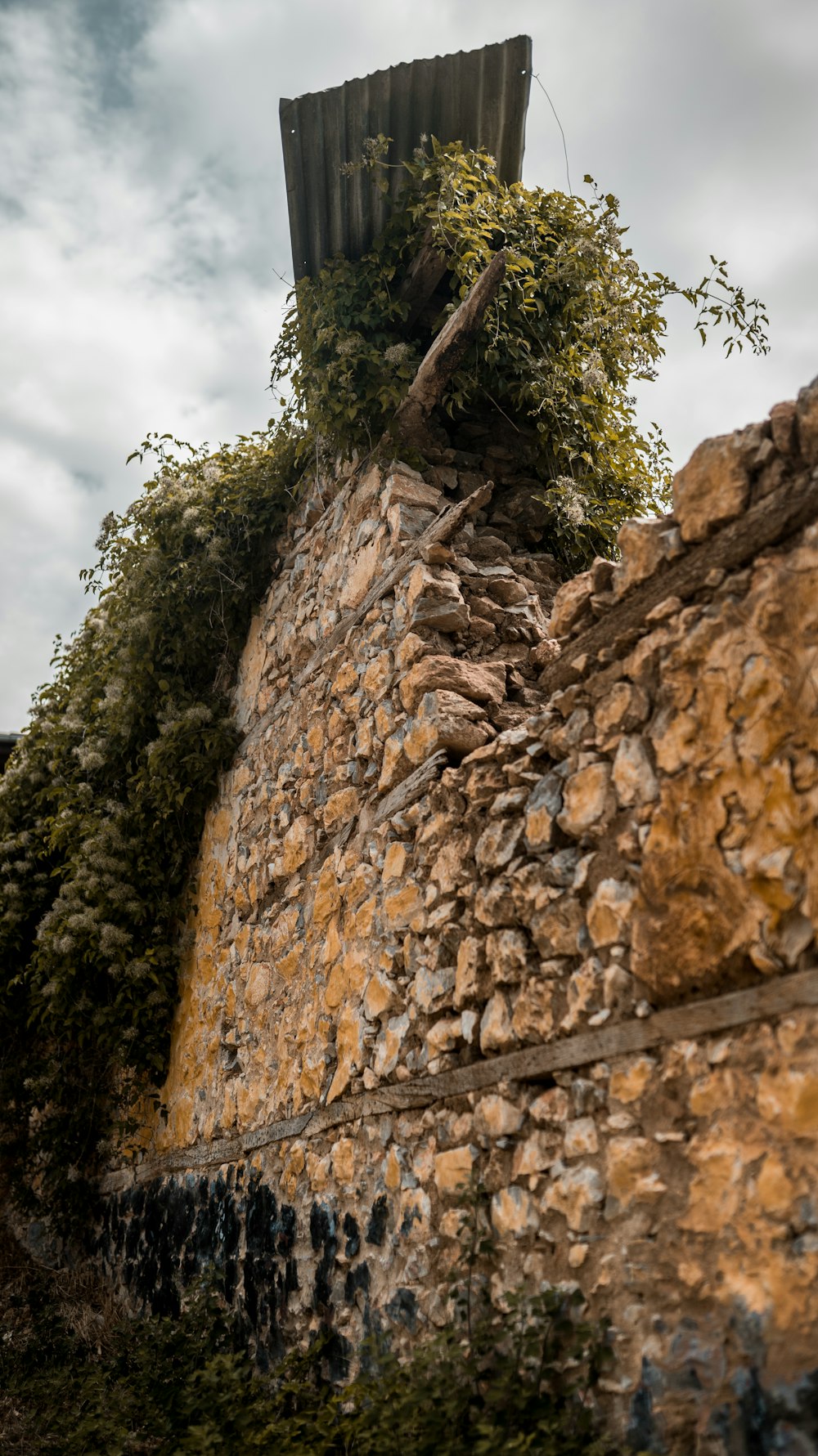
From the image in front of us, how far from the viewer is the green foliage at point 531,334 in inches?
184

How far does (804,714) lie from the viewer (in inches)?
86.4

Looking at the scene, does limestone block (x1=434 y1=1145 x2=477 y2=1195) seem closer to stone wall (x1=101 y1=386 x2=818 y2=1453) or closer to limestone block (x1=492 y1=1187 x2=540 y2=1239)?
stone wall (x1=101 y1=386 x2=818 y2=1453)

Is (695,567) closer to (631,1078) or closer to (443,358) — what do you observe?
(631,1078)

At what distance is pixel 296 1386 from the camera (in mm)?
3566

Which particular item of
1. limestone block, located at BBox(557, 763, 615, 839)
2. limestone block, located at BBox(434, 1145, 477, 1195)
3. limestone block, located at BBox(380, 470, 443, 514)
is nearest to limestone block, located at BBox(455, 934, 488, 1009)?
limestone block, located at BBox(434, 1145, 477, 1195)

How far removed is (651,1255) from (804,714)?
119 cm

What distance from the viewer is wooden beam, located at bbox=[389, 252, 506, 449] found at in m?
4.37

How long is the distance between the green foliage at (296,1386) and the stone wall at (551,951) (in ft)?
0.42

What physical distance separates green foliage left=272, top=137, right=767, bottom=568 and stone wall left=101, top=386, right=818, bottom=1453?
314mm

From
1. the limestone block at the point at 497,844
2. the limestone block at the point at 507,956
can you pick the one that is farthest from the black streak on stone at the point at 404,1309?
the limestone block at the point at 497,844

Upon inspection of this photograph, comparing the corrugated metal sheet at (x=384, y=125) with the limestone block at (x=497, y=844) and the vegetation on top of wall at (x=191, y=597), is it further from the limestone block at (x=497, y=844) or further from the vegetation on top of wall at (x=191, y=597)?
the limestone block at (x=497, y=844)

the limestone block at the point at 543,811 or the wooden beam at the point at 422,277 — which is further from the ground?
the wooden beam at the point at 422,277

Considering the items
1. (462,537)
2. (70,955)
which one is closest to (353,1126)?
(462,537)

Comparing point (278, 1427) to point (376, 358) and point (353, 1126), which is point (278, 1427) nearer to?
point (353, 1126)
